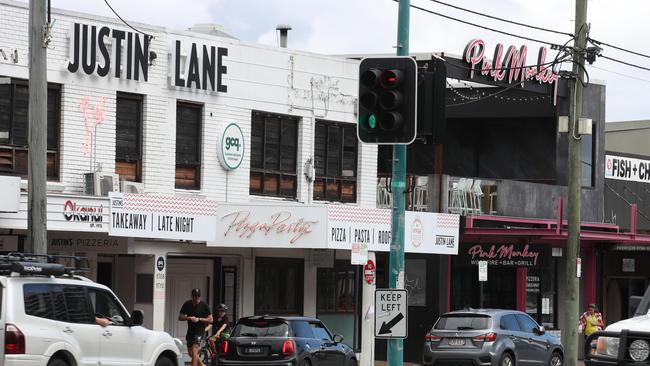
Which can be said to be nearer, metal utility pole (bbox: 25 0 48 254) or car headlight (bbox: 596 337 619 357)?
car headlight (bbox: 596 337 619 357)

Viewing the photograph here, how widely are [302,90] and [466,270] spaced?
28.4 ft

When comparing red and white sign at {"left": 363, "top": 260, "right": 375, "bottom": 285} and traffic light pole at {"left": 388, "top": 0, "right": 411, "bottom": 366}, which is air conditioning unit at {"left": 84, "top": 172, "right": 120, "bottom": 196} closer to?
red and white sign at {"left": 363, "top": 260, "right": 375, "bottom": 285}

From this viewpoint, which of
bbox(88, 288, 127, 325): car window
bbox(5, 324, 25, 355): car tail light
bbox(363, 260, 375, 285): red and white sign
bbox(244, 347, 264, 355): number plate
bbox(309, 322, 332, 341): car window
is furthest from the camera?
bbox(363, 260, 375, 285): red and white sign

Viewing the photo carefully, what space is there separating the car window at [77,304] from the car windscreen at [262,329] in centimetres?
731

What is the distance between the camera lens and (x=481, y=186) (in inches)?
1480

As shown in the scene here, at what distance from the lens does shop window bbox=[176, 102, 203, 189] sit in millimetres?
30125

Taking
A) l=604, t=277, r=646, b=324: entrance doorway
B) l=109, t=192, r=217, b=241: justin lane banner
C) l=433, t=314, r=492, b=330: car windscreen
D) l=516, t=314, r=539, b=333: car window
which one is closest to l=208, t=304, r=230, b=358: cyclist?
l=109, t=192, r=217, b=241: justin lane banner

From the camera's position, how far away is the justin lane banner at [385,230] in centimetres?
3100

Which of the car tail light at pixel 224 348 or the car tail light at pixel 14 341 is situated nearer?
the car tail light at pixel 14 341

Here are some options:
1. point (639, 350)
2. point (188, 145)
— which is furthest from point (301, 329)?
point (639, 350)

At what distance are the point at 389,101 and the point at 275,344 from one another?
1183cm

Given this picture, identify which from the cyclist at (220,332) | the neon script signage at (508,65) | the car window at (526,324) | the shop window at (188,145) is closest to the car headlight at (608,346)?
the cyclist at (220,332)

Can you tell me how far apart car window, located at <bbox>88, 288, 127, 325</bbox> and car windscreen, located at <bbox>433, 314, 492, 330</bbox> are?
38.7 ft

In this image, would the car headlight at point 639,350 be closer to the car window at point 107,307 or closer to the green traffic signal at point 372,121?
the green traffic signal at point 372,121
